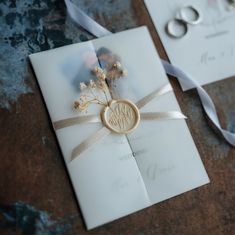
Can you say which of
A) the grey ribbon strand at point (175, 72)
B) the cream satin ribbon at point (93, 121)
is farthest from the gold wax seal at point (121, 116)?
the grey ribbon strand at point (175, 72)

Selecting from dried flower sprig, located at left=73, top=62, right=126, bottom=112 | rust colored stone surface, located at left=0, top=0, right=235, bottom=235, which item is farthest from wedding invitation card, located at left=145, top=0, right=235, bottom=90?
dried flower sprig, located at left=73, top=62, right=126, bottom=112

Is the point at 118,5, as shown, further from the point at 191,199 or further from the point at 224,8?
the point at 191,199

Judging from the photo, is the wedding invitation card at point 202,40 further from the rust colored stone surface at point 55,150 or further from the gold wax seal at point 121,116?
the gold wax seal at point 121,116

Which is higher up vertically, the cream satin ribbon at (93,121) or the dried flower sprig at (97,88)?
the dried flower sprig at (97,88)

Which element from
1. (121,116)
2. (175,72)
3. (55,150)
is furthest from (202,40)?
(55,150)

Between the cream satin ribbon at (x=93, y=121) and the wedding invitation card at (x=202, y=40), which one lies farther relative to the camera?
the wedding invitation card at (x=202, y=40)

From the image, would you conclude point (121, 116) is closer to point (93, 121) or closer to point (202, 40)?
point (93, 121)
